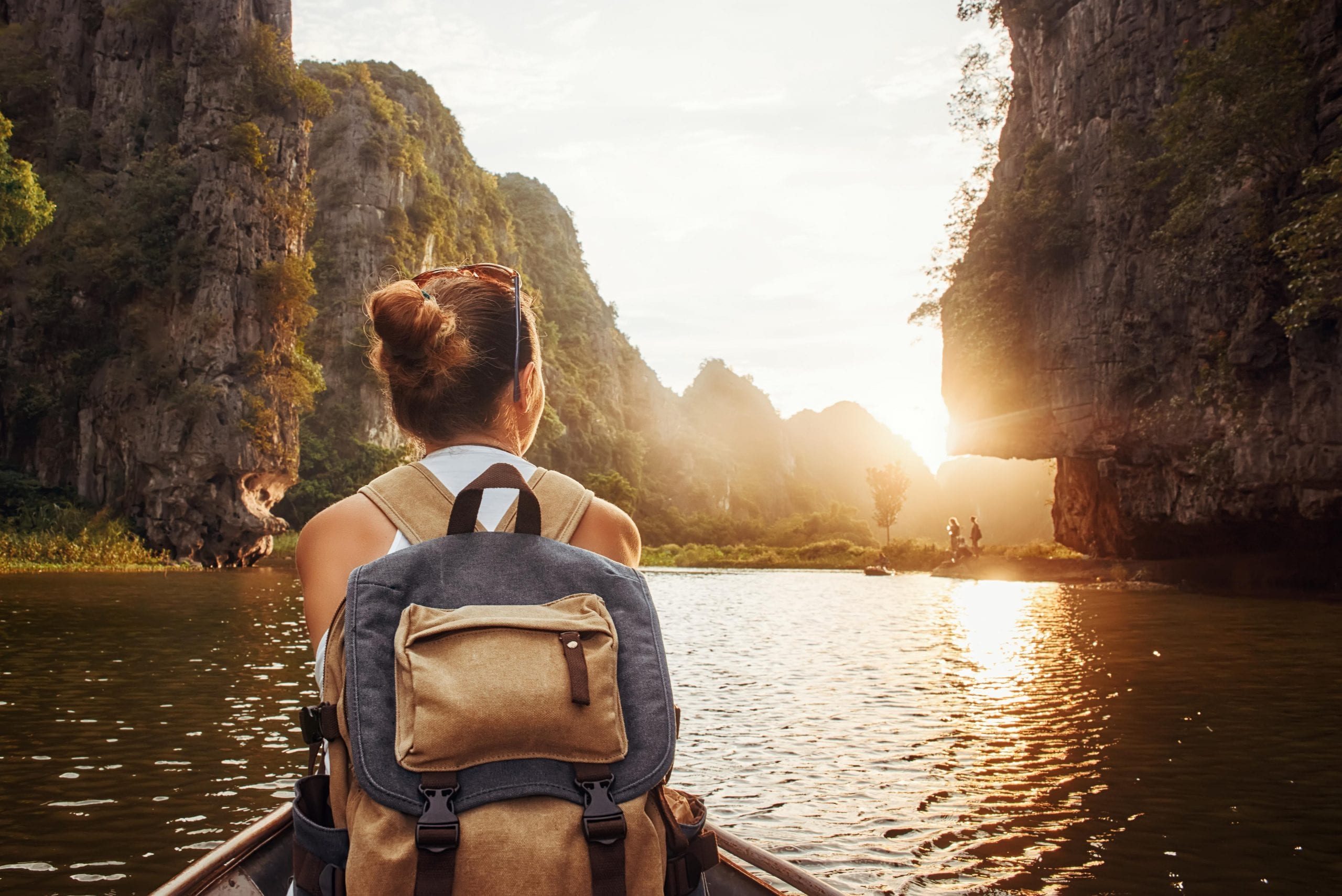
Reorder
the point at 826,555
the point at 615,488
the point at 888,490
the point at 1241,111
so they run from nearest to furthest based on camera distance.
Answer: the point at 1241,111, the point at 826,555, the point at 615,488, the point at 888,490

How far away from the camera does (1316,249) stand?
55.1 feet

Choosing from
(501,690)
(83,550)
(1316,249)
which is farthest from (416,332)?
(83,550)

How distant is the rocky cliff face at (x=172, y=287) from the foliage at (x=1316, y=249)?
3215 centimetres

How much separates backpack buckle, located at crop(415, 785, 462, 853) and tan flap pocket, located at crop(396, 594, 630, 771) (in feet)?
0.18

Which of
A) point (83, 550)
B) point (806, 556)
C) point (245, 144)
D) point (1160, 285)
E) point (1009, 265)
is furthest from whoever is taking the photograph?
point (806, 556)

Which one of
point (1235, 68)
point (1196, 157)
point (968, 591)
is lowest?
point (968, 591)

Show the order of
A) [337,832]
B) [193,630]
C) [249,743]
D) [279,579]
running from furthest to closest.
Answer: [279,579] < [193,630] < [249,743] < [337,832]

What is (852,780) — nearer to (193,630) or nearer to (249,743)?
(249,743)

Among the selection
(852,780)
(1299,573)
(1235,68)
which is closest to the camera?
(852,780)

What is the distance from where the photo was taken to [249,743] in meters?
7.51

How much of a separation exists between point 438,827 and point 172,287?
38.9m

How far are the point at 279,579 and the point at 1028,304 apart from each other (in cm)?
2582

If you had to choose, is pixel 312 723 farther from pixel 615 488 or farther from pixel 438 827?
pixel 615 488

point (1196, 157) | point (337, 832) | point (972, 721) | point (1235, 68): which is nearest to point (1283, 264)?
point (1196, 157)
